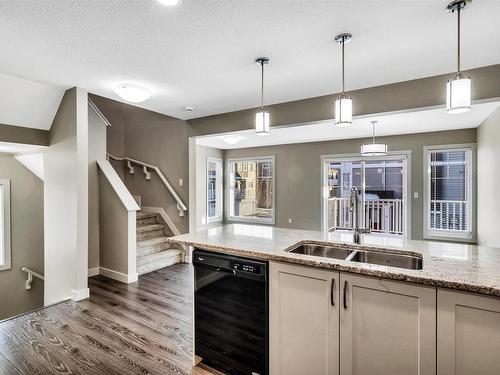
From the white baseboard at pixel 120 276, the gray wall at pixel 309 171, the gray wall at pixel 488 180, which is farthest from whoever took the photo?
the gray wall at pixel 309 171

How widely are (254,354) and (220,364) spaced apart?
0.33 m

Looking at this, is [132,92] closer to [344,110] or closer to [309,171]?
[344,110]

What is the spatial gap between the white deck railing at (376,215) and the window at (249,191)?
1.78 metres

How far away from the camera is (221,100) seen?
11.6ft

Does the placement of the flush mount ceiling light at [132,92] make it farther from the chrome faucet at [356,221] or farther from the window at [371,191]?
the window at [371,191]

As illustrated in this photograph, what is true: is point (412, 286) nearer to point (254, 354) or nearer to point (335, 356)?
point (335, 356)

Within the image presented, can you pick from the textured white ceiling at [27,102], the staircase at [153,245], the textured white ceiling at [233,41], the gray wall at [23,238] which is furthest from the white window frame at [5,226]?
the textured white ceiling at [233,41]

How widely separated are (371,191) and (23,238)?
7.07m

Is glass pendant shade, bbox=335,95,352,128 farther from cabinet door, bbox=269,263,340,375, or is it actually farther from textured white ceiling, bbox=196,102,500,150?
textured white ceiling, bbox=196,102,500,150

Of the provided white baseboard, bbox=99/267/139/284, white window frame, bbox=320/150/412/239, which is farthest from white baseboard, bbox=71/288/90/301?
white window frame, bbox=320/150/412/239

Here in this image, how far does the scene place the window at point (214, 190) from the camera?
7.72 m

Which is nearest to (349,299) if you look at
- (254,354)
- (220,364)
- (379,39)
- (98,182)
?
(254,354)

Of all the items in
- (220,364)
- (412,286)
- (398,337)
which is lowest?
(220,364)

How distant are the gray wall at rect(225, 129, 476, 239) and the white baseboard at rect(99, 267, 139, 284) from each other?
439 centimetres
